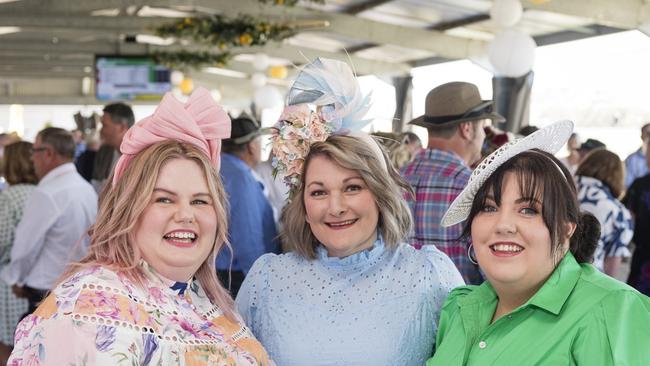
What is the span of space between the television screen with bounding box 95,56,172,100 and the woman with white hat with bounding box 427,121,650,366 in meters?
10.7

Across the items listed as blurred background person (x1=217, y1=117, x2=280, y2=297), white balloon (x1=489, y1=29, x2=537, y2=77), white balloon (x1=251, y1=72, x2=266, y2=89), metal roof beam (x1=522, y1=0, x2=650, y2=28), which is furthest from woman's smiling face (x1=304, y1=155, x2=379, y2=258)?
white balloon (x1=251, y1=72, x2=266, y2=89)

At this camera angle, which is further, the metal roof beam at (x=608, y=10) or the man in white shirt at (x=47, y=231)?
the metal roof beam at (x=608, y=10)

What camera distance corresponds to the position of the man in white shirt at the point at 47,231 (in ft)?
13.8

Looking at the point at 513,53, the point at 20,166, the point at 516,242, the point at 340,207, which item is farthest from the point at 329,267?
the point at 513,53

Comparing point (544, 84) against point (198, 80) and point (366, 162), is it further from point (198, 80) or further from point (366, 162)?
point (198, 80)

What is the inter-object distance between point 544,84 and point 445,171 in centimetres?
1047

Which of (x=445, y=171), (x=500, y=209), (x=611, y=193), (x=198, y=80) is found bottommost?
(x=198, y=80)

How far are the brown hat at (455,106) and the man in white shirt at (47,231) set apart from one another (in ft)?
5.96

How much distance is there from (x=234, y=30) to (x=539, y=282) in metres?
8.99

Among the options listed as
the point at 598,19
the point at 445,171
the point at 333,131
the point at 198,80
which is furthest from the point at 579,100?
→ the point at 198,80

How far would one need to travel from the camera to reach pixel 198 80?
26.2 meters

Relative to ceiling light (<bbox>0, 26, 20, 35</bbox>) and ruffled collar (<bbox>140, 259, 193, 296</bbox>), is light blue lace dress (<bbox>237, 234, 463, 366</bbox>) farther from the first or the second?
ceiling light (<bbox>0, 26, 20, 35</bbox>)

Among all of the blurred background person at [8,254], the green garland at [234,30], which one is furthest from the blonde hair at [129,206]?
the green garland at [234,30]

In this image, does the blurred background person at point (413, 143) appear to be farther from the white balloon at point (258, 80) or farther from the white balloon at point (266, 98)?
the white balloon at point (258, 80)
